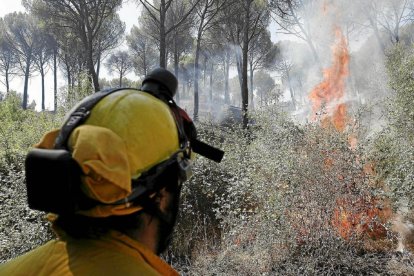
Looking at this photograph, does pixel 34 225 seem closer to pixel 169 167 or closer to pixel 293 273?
Answer: pixel 293 273

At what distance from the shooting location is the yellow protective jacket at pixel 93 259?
3.10ft

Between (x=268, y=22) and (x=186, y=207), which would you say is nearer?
(x=186, y=207)

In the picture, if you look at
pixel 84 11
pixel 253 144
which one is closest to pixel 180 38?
pixel 84 11

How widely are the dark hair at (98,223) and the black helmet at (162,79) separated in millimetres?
355

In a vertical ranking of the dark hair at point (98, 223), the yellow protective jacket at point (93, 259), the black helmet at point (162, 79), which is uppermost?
the black helmet at point (162, 79)

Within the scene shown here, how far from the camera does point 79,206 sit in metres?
1.05

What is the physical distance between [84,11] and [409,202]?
15.5 metres

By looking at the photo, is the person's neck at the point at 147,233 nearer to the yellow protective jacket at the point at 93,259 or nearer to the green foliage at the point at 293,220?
the yellow protective jacket at the point at 93,259

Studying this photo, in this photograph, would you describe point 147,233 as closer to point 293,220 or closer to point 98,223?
point 98,223

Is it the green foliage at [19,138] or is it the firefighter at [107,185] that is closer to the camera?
the firefighter at [107,185]

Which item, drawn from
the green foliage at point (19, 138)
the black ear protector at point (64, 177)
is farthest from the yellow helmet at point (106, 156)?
the green foliage at point (19, 138)

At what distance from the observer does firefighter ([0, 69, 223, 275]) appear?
982mm

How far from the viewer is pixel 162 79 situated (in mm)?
1397

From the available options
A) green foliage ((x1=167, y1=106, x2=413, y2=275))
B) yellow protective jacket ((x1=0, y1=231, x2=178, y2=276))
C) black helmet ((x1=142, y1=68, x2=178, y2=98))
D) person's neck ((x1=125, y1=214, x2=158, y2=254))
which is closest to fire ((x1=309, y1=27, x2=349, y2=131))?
green foliage ((x1=167, y1=106, x2=413, y2=275))
